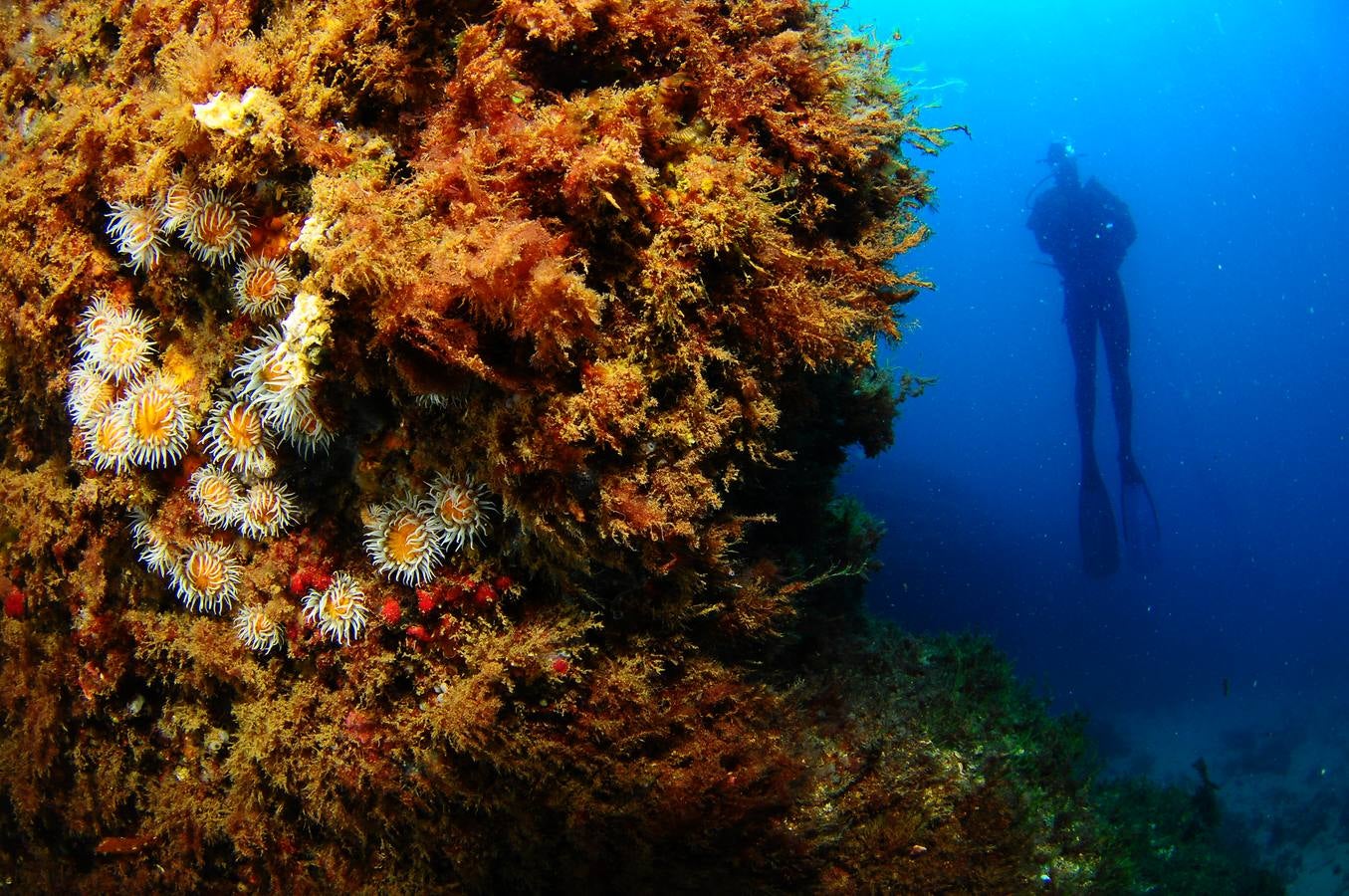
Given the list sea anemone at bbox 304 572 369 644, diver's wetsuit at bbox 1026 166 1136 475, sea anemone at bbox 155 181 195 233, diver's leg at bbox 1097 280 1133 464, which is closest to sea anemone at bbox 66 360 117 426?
sea anemone at bbox 155 181 195 233

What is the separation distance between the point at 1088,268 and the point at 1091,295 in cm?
106

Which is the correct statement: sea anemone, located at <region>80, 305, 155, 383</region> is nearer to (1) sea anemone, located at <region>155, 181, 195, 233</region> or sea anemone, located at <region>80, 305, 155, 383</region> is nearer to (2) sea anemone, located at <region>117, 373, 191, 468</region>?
(2) sea anemone, located at <region>117, 373, 191, 468</region>

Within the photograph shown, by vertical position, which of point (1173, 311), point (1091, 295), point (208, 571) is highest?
point (1173, 311)

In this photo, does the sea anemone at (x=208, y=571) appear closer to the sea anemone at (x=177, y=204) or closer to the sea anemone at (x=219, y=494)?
the sea anemone at (x=219, y=494)

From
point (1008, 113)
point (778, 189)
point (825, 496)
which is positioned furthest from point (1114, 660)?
point (1008, 113)

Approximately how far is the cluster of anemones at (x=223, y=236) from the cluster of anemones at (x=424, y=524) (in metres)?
1.01

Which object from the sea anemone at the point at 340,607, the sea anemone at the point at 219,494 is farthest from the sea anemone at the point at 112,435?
the sea anemone at the point at 340,607

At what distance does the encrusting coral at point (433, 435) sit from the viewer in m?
2.77

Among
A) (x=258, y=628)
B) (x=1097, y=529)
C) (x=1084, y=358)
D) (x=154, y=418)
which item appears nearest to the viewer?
(x=154, y=418)

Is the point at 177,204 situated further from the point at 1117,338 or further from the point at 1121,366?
the point at 1121,366

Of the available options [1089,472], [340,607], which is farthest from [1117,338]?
[340,607]

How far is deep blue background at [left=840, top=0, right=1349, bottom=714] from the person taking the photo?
43.1m

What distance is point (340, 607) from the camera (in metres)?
3.23

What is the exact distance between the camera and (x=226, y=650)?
11.4 ft
